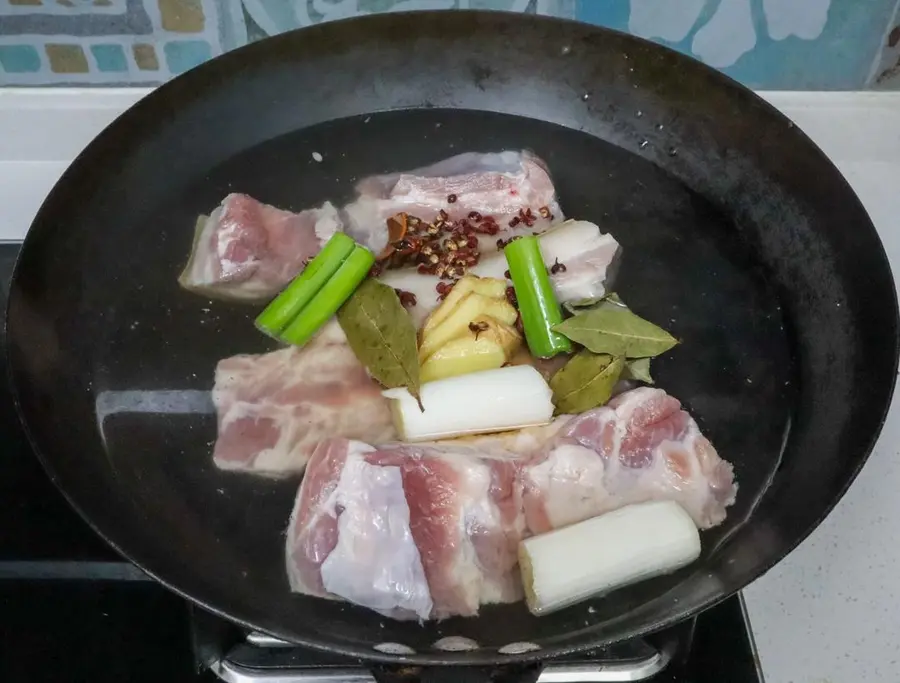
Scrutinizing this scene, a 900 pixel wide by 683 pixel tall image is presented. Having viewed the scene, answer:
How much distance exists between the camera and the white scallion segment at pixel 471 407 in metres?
1.28

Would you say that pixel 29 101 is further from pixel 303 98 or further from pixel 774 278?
pixel 774 278

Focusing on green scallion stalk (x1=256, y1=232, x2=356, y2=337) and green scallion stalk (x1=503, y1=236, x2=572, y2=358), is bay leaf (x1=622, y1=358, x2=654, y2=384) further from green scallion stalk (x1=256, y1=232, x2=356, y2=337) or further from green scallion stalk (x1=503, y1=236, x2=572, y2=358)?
green scallion stalk (x1=256, y1=232, x2=356, y2=337)

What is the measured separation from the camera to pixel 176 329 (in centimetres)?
139

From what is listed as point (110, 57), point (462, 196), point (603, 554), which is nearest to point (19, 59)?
point (110, 57)

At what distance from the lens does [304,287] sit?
141 centimetres

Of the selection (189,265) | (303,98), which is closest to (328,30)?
(303,98)

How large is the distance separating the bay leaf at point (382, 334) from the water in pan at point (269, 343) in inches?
6.3

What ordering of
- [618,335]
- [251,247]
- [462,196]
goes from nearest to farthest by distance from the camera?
1. [618,335]
2. [251,247]
3. [462,196]

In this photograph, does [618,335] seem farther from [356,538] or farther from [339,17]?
[339,17]

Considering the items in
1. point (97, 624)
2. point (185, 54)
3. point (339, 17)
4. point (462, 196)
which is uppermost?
point (339, 17)

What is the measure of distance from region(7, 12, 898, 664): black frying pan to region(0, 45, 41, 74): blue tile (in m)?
0.39

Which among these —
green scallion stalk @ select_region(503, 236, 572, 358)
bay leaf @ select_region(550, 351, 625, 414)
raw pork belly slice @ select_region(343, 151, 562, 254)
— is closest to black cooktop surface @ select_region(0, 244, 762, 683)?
bay leaf @ select_region(550, 351, 625, 414)

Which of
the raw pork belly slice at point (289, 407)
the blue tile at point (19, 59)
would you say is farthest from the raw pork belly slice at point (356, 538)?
the blue tile at point (19, 59)

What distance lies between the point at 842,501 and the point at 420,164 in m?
0.96
